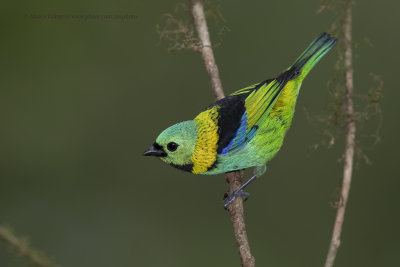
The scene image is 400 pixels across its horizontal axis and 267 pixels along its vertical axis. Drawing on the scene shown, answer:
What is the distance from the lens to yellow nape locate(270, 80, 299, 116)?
13.1 ft

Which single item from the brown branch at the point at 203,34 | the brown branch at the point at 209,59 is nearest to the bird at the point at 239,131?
the brown branch at the point at 209,59

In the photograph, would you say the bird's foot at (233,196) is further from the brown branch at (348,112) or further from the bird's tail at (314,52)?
the bird's tail at (314,52)

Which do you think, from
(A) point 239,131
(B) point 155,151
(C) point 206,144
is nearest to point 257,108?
(A) point 239,131

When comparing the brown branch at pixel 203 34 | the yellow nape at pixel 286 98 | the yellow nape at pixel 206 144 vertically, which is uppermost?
the brown branch at pixel 203 34

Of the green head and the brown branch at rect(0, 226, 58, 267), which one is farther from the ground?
the green head

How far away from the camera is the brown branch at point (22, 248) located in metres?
1.40

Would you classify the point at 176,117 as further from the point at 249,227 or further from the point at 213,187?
the point at 249,227

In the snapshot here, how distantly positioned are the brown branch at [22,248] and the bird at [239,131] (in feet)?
6.82

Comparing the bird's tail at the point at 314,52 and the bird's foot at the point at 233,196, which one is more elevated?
the bird's tail at the point at 314,52

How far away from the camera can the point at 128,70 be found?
221 inches

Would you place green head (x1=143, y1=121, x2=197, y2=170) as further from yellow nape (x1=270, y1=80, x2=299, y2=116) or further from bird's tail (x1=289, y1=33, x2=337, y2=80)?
bird's tail (x1=289, y1=33, x2=337, y2=80)

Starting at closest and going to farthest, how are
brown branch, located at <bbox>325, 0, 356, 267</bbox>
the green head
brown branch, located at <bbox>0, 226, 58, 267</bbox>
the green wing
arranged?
brown branch, located at <bbox>0, 226, 58, 267</bbox> < brown branch, located at <bbox>325, 0, 356, 267</bbox> < the green head < the green wing

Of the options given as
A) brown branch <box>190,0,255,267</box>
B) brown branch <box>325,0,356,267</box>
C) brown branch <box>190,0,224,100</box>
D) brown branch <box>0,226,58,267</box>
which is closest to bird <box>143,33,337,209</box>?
brown branch <box>190,0,255,267</box>

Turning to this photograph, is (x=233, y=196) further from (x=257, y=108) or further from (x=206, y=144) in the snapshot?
(x=257, y=108)
